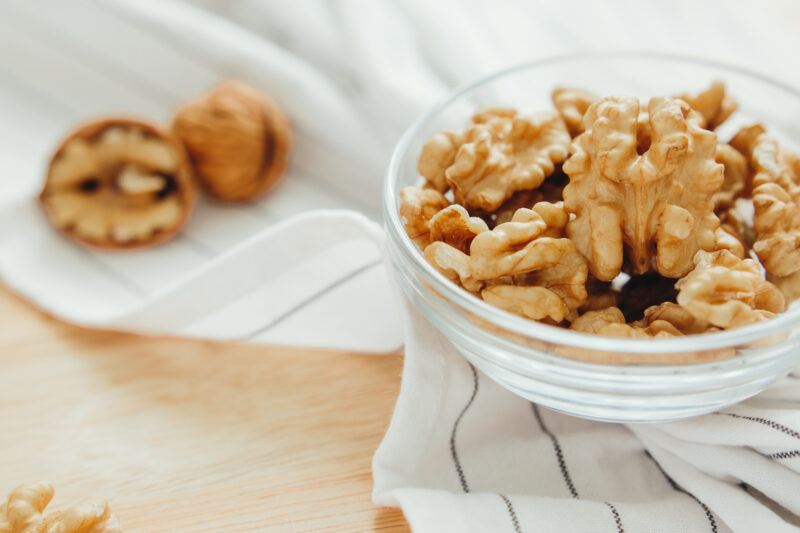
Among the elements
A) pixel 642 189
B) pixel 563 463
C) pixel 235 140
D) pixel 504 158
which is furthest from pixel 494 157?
pixel 235 140

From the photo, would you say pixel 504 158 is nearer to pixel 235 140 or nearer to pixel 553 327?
pixel 553 327

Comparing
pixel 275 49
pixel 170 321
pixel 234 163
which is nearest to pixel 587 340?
pixel 170 321

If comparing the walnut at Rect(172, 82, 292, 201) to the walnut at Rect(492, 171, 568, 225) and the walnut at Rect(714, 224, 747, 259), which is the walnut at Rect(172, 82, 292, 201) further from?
the walnut at Rect(714, 224, 747, 259)

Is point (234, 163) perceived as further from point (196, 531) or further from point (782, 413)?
point (782, 413)

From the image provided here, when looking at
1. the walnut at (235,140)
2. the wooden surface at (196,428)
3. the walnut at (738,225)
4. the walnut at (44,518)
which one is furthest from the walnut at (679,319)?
the walnut at (235,140)

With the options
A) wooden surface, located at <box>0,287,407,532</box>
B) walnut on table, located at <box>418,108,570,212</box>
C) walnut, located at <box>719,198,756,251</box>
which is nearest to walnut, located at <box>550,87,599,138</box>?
walnut on table, located at <box>418,108,570,212</box>

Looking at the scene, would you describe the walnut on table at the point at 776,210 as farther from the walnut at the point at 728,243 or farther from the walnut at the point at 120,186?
the walnut at the point at 120,186

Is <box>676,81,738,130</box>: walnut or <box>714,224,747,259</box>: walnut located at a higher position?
<box>676,81,738,130</box>: walnut
